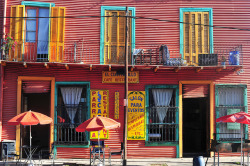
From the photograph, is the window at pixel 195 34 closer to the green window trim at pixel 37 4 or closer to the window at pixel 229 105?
the window at pixel 229 105

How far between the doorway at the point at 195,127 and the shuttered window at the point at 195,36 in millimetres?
2155

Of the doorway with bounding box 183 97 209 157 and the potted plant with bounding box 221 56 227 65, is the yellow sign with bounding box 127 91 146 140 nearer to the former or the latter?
the doorway with bounding box 183 97 209 157

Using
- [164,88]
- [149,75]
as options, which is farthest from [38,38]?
[164,88]

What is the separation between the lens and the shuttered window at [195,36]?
12672 mm

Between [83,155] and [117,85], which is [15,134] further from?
[117,85]

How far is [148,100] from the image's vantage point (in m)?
12.5

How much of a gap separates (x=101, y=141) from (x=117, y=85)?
2539mm

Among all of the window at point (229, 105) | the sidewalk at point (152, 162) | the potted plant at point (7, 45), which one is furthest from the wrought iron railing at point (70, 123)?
the window at point (229, 105)

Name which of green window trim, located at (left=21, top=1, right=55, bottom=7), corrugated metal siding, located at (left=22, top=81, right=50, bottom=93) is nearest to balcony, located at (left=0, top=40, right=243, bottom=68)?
corrugated metal siding, located at (left=22, top=81, right=50, bottom=93)

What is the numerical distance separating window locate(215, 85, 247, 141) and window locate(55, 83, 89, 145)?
588cm

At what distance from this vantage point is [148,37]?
12.7m

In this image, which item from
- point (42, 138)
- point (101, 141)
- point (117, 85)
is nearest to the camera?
point (101, 141)

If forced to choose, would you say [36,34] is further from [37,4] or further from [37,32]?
[37,4]

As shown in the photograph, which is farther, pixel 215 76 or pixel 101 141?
pixel 215 76
